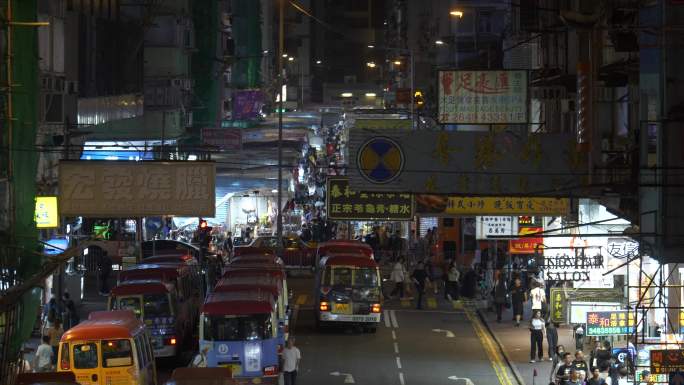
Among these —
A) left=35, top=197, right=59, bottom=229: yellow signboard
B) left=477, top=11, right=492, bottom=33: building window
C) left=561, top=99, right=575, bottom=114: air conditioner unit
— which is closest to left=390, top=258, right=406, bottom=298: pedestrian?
left=561, top=99, right=575, bottom=114: air conditioner unit

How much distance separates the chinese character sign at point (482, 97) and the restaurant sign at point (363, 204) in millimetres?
4287

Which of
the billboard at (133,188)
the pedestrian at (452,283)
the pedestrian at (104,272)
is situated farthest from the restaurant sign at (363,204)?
the pedestrian at (104,272)

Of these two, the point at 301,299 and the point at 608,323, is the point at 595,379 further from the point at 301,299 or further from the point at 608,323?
the point at 301,299

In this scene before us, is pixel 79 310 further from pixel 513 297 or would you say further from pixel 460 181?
Result: pixel 460 181

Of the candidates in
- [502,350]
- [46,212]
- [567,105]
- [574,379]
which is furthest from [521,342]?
[46,212]

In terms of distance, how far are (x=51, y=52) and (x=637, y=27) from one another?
1913 cm

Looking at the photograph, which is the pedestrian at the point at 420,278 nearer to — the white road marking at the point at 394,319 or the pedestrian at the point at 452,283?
the white road marking at the point at 394,319

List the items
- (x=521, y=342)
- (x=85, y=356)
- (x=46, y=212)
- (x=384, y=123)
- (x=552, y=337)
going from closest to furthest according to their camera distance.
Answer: (x=85, y=356)
(x=552, y=337)
(x=46, y=212)
(x=521, y=342)
(x=384, y=123)

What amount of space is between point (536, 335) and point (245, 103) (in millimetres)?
66183

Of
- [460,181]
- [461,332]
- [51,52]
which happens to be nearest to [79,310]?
[51,52]

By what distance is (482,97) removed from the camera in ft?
97.7

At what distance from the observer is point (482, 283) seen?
4394 cm

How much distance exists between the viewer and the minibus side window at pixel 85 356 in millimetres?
24078

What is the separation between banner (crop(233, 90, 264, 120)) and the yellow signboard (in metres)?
61.1
